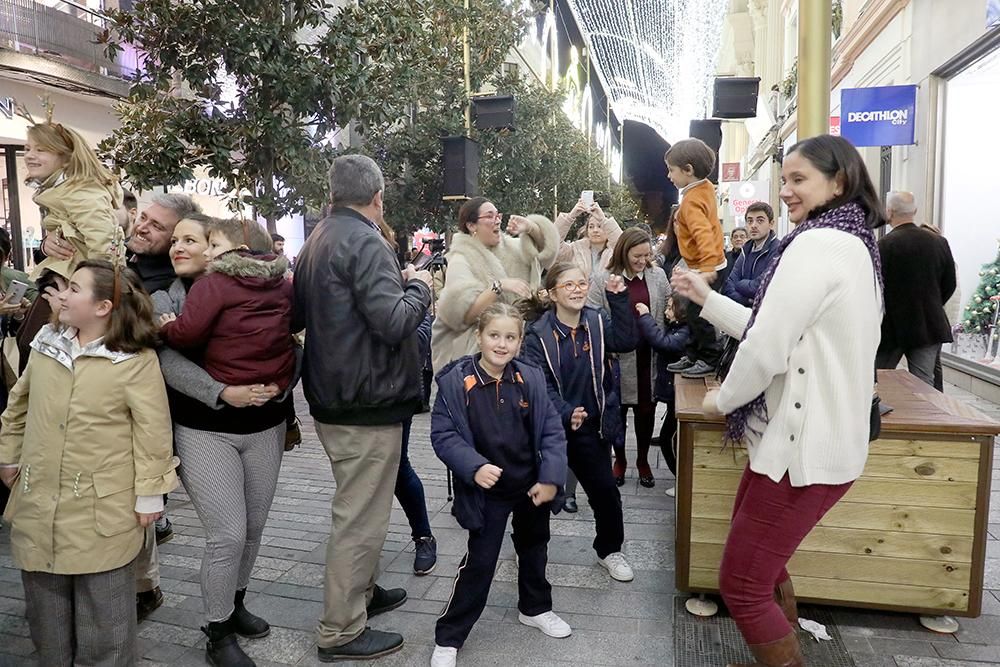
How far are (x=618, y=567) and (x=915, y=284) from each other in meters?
4.36

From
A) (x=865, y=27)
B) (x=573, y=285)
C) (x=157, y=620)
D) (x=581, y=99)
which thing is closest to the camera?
(x=157, y=620)

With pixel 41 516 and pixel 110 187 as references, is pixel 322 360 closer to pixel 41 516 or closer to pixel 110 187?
pixel 41 516

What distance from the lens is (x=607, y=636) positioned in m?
3.28

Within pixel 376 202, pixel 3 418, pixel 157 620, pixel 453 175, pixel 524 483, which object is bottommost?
pixel 157 620

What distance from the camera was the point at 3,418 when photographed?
2.76m

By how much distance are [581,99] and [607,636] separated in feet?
159

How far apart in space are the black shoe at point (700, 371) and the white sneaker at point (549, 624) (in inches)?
59.9

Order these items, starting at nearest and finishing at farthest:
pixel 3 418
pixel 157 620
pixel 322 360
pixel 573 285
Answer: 1. pixel 3 418
2. pixel 322 360
3. pixel 157 620
4. pixel 573 285

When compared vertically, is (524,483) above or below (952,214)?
below

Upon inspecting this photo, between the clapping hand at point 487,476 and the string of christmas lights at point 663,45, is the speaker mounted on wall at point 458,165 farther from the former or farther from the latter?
the string of christmas lights at point 663,45

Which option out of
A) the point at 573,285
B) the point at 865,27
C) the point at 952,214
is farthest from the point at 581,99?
the point at 573,285

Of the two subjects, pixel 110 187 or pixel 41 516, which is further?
pixel 110 187

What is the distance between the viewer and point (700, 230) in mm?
4090

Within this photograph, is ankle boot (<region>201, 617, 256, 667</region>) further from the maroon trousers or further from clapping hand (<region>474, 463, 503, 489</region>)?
the maroon trousers
